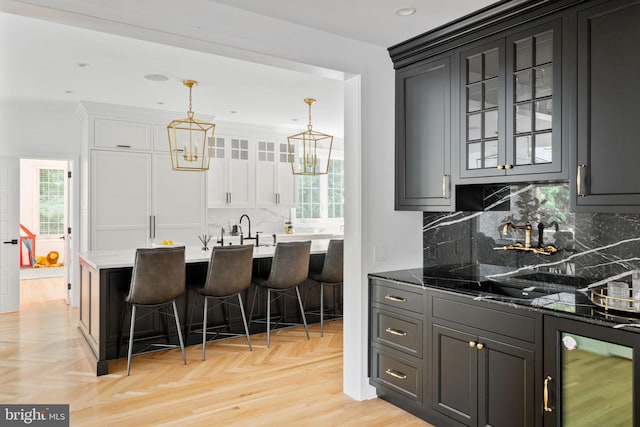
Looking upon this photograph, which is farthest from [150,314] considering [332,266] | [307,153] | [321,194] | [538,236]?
[321,194]

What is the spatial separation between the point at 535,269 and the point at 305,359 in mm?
2126

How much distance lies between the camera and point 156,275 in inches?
150

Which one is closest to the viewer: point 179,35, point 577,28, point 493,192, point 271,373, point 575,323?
point 575,323

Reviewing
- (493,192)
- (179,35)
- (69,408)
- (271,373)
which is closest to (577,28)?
(493,192)

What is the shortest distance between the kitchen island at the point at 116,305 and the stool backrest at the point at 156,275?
0.32 metres

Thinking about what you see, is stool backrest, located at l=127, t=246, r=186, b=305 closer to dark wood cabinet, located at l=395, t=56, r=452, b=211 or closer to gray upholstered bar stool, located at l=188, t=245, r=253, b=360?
gray upholstered bar stool, located at l=188, t=245, r=253, b=360

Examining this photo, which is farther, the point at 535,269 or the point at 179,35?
the point at 535,269

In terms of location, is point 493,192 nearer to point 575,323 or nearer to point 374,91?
point 374,91

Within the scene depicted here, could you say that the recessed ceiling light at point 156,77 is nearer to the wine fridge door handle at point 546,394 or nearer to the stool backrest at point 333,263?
the stool backrest at point 333,263

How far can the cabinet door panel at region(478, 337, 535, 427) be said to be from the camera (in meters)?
2.26

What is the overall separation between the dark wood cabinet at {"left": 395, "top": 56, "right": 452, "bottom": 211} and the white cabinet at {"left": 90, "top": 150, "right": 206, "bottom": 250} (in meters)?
4.23

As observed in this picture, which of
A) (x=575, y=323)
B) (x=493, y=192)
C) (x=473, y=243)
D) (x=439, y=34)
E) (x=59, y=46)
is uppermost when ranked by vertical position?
(x=59, y=46)

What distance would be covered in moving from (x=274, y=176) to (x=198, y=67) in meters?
3.66

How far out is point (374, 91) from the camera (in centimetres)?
334
